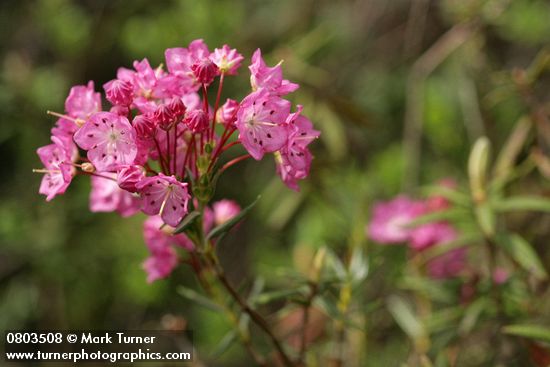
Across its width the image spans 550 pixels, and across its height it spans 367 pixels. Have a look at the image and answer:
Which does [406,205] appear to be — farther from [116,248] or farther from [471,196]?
[116,248]

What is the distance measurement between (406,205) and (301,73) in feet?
2.47

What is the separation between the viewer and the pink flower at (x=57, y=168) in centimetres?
112

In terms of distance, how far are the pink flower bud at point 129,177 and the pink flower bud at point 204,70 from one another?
0.19 metres

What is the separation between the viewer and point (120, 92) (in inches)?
42.2

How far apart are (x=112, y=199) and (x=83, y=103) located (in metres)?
0.19

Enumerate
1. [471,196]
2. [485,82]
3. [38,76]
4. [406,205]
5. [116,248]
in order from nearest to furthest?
[471,196]
[406,205]
[485,82]
[116,248]
[38,76]

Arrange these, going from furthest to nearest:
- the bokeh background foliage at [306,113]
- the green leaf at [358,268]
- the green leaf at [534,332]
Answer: the bokeh background foliage at [306,113] → the green leaf at [358,268] → the green leaf at [534,332]

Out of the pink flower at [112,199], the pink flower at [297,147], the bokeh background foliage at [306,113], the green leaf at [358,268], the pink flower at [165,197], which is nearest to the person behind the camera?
the pink flower at [165,197]

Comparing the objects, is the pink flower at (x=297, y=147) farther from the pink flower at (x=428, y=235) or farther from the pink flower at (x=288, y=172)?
the pink flower at (x=428, y=235)

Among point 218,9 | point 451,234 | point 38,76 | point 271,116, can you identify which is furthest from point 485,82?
point 38,76

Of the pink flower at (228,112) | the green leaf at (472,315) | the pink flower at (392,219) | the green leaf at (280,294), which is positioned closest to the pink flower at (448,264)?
the pink flower at (392,219)

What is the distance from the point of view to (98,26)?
318cm

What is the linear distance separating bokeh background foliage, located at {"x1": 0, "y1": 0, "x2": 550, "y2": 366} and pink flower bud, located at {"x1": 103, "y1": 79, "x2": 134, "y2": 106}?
1.13 meters

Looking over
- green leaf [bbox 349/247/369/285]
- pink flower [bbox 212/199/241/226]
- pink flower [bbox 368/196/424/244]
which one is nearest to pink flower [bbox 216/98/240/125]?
pink flower [bbox 212/199/241/226]
